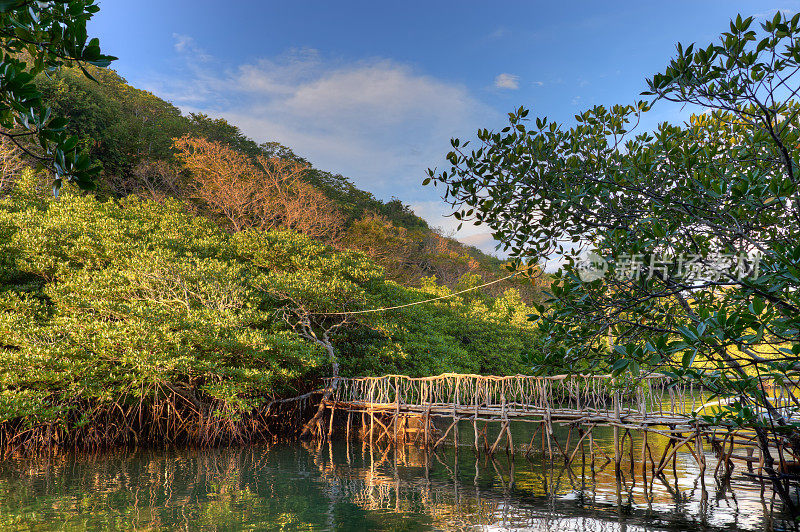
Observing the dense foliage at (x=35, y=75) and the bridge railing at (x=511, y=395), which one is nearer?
the dense foliage at (x=35, y=75)

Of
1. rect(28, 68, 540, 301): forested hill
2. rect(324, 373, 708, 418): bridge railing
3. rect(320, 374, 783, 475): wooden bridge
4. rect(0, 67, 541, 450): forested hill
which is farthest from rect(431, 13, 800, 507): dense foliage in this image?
rect(28, 68, 540, 301): forested hill

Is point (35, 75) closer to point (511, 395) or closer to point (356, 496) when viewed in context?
point (356, 496)

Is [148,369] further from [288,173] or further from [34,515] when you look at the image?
[288,173]

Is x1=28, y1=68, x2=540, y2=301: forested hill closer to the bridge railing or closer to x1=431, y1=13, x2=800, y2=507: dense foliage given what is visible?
the bridge railing

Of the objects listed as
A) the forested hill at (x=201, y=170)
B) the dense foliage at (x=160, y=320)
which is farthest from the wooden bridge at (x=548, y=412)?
the forested hill at (x=201, y=170)

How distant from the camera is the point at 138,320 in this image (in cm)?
1184

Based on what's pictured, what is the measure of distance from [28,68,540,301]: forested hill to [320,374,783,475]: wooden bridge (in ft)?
39.4

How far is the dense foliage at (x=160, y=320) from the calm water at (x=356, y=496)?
1571 millimetres

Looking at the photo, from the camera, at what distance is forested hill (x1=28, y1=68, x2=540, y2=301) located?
23.6m

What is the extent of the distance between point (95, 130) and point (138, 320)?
15.7m

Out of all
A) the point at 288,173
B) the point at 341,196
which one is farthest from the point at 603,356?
the point at 341,196

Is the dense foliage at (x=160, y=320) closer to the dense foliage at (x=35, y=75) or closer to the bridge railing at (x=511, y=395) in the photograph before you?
the bridge railing at (x=511, y=395)

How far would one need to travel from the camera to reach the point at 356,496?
28.8ft

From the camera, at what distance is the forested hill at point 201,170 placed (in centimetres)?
2359
